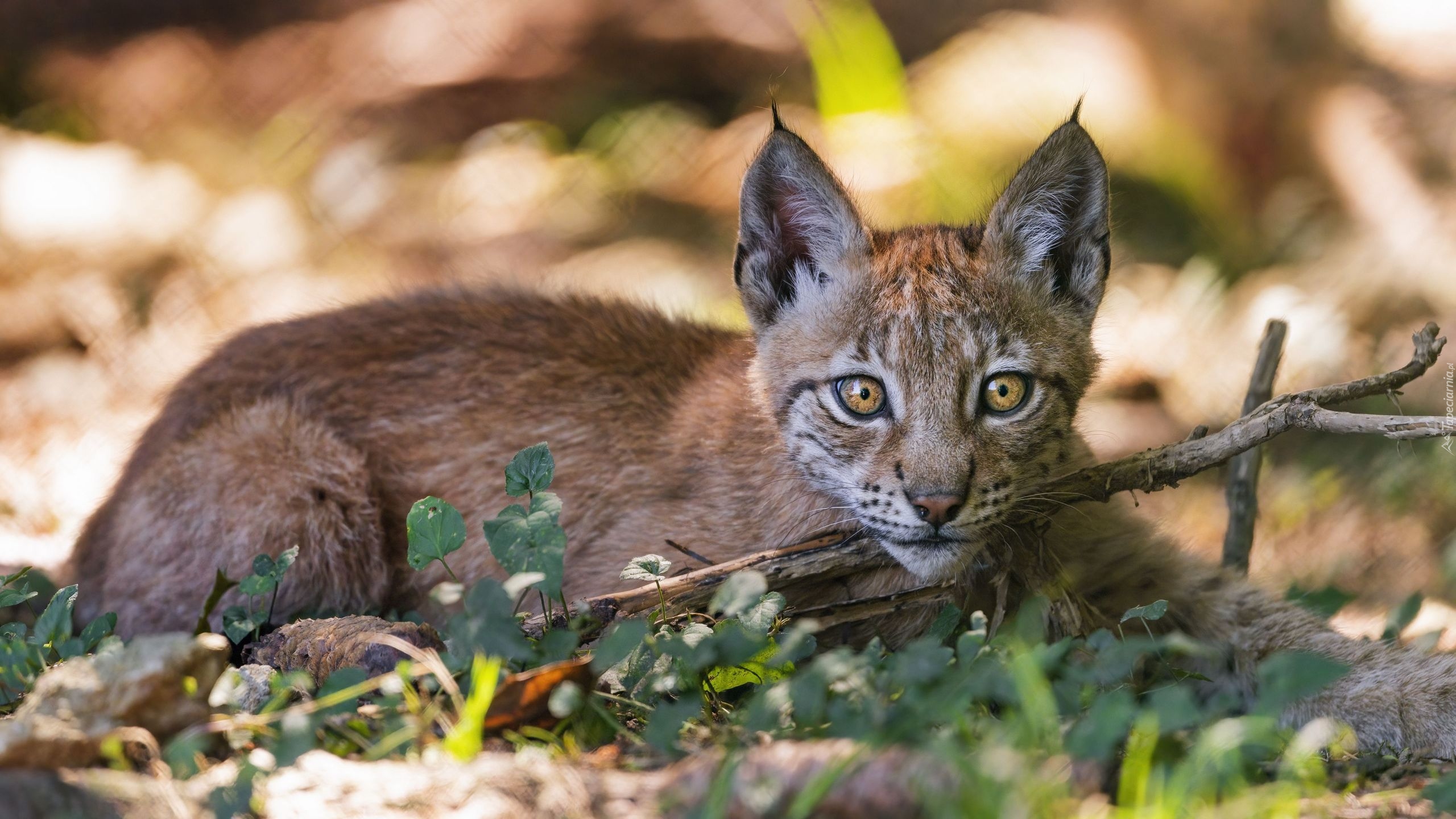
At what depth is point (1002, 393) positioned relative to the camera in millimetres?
3793

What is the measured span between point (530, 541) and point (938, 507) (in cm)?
118

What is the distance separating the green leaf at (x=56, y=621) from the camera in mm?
3494

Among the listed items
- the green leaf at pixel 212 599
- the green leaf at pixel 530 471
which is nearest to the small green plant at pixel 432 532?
the green leaf at pixel 530 471

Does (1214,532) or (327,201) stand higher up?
(327,201)

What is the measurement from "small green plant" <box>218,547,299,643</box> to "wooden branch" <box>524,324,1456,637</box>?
80 cm

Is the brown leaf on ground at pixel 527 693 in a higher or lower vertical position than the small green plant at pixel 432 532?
lower

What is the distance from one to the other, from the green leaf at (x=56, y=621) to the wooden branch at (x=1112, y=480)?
1.39 meters

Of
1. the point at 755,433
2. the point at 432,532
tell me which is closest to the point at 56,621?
the point at 432,532

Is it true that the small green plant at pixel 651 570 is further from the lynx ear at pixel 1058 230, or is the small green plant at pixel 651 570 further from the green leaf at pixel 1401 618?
the green leaf at pixel 1401 618

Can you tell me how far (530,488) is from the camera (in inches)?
136

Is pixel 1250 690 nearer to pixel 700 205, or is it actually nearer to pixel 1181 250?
pixel 1181 250

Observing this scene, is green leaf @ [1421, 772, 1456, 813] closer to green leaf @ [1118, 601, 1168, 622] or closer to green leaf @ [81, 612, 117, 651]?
green leaf @ [1118, 601, 1168, 622]

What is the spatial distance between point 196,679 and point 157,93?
8438 millimetres

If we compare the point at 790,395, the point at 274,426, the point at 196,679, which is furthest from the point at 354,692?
the point at 274,426
